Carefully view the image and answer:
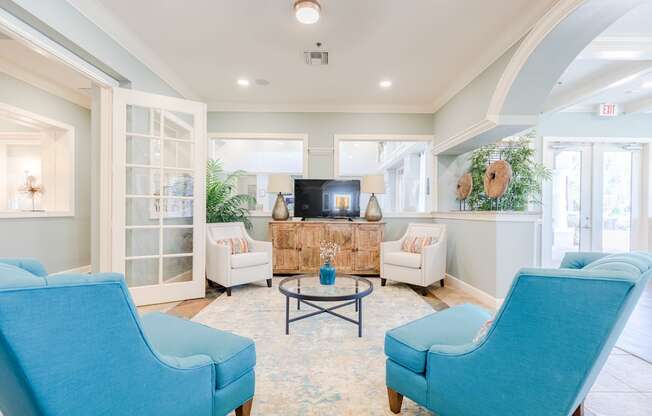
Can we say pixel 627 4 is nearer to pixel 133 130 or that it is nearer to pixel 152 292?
pixel 133 130

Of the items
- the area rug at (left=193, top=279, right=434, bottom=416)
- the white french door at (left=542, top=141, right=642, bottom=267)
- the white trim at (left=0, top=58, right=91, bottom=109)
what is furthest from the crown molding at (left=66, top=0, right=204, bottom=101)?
the white french door at (left=542, top=141, right=642, bottom=267)

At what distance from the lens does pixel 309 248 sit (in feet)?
14.5

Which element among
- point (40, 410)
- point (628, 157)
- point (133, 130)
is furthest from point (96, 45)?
point (628, 157)

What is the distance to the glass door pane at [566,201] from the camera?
16.2ft

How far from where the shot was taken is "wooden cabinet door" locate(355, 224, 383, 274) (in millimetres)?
4402

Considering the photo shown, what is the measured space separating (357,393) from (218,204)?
335 centimetres

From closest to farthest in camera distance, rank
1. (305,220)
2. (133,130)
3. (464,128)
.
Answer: (133,130)
(464,128)
(305,220)

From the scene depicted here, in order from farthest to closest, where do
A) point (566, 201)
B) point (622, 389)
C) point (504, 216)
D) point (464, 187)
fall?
point (566, 201) < point (464, 187) < point (504, 216) < point (622, 389)

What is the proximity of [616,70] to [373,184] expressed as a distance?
3.13m

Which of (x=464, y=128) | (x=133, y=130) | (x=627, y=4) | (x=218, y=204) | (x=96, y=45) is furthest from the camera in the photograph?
(x=218, y=204)

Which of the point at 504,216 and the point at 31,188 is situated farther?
the point at 31,188

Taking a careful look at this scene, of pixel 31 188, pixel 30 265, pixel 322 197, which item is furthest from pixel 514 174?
pixel 31 188

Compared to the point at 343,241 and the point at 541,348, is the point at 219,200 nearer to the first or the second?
the point at 343,241

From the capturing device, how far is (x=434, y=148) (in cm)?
471
